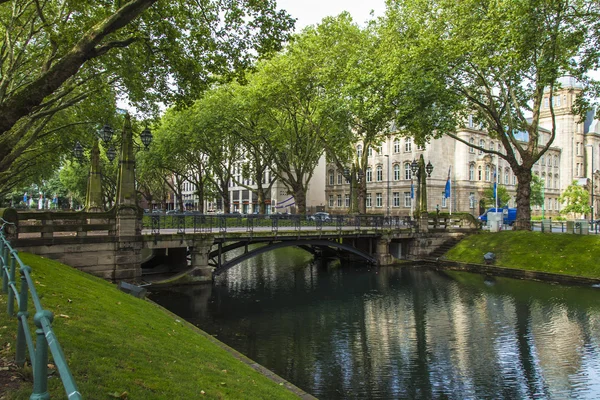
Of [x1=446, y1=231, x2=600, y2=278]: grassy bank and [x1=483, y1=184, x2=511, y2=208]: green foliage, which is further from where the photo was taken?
[x1=483, y1=184, x2=511, y2=208]: green foliage

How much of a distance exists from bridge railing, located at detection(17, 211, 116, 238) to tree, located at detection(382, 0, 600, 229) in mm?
19516

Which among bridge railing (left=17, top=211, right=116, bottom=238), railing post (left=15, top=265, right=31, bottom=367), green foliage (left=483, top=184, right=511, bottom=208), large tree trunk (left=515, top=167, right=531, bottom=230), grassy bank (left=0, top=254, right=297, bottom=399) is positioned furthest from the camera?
green foliage (left=483, top=184, right=511, bottom=208)

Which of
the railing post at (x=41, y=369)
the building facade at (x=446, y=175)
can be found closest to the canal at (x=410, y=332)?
the railing post at (x=41, y=369)

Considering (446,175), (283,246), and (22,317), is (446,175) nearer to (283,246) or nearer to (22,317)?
(283,246)

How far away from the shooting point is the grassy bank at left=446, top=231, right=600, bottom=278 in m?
26.8

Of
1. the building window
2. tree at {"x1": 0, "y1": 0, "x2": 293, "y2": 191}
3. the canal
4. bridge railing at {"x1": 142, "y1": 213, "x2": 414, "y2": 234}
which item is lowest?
the canal

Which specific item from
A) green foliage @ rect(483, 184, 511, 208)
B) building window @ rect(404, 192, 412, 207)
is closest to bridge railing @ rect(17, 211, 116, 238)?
building window @ rect(404, 192, 412, 207)

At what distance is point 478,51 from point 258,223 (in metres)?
18.5

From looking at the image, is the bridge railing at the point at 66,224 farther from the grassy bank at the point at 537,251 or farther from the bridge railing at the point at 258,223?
the grassy bank at the point at 537,251

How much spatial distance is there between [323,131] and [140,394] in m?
34.5

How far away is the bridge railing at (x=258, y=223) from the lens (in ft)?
83.0

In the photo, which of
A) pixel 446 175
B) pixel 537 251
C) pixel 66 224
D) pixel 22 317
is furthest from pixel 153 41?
pixel 446 175

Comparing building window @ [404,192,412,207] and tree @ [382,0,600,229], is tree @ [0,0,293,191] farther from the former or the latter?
building window @ [404,192,412,207]

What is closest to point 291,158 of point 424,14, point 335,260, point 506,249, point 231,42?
point 335,260
